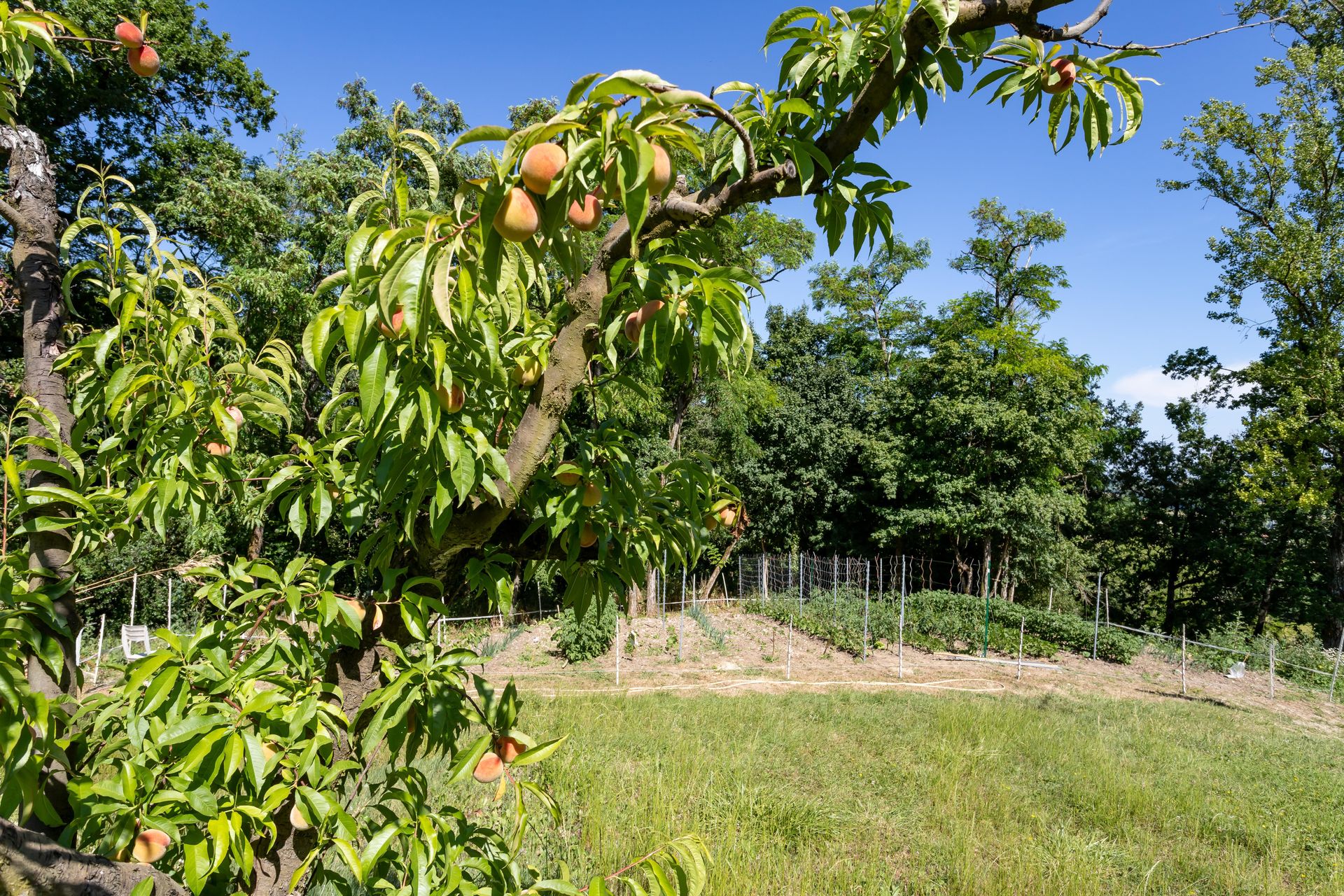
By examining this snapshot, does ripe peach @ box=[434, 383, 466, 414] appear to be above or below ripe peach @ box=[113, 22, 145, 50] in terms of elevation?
below

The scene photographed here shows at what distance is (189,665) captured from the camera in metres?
0.95

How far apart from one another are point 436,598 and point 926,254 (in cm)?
2009

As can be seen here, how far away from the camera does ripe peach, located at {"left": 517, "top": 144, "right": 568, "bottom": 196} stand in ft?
2.06

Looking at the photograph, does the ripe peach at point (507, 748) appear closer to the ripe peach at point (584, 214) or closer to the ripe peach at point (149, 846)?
the ripe peach at point (149, 846)

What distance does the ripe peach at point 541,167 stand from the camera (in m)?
0.63

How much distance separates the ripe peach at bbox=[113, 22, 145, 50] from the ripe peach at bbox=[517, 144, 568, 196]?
124cm

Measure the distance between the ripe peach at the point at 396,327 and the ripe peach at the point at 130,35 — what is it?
3.56 feet

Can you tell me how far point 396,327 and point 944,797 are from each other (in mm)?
4593

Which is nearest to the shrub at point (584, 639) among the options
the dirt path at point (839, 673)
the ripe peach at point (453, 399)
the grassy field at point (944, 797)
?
the dirt path at point (839, 673)

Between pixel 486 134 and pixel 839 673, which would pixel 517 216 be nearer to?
pixel 486 134

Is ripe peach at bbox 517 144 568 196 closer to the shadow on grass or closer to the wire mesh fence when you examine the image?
the wire mesh fence

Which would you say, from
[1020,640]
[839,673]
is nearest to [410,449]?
[839,673]

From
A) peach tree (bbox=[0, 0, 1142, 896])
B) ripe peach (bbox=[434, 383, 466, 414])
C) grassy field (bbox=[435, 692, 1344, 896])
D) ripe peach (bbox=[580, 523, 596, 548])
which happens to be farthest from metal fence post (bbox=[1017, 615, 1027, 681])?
ripe peach (bbox=[434, 383, 466, 414])

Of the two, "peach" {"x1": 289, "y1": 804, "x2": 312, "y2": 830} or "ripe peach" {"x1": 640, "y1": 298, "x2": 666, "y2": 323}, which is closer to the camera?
"ripe peach" {"x1": 640, "y1": 298, "x2": 666, "y2": 323}
